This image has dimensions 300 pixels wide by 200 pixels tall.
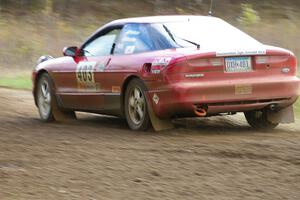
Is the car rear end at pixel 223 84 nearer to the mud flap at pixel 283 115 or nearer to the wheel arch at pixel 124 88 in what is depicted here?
the mud flap at pixel 283 115

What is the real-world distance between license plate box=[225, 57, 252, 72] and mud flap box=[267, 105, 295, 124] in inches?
36.0

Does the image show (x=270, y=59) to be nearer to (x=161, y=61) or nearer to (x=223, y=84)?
(x=223, y=84)

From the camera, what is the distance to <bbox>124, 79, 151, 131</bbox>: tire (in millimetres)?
8977

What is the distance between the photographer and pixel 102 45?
33.2 ft

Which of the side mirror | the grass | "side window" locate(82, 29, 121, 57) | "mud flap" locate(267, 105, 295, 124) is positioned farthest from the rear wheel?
the grass

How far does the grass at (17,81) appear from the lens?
16.6m

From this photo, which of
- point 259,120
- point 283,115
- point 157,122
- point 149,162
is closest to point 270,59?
point 283,115

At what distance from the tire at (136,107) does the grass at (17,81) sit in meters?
7.43

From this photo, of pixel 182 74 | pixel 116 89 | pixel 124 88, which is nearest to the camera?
pixel 182 74

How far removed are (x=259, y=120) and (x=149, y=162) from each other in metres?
3.03

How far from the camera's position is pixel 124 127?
9805 millimetres

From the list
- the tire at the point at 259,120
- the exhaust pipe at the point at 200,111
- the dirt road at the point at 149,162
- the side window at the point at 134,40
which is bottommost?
the dirt road at the point at 149,162

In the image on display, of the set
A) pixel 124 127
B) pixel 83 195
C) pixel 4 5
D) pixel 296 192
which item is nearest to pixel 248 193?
pixel 296 192

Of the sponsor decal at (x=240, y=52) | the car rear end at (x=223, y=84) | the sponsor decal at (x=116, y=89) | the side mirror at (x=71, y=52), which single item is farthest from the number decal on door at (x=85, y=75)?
the sponsor decal at (x=240, y=52)
